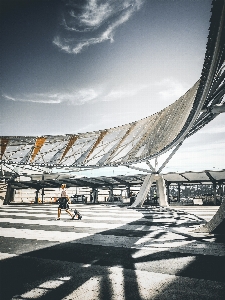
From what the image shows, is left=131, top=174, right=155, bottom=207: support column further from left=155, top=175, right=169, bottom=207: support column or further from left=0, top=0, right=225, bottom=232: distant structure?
left=0, top=0, right=225, bottom=232: distant structure

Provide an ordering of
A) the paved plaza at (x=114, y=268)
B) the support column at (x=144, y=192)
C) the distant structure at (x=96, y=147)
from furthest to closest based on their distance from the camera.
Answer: the support column at (x=144, y=192)
the distant structure at (x=96, y=147)
the paved plaza at (x=114, y=268)

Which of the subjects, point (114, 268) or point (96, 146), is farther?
point (96, 146)

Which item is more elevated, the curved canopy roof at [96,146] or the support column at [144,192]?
the curved canopy roof at [96,146]

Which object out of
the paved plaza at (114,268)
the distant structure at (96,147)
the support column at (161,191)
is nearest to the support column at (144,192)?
the support column at (161,191)

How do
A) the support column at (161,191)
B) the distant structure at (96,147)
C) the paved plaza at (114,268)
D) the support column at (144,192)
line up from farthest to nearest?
the support column at (144,192) → the support column at (161,191) → the distant structure at (96,147) → the paved plaza at (114,268)

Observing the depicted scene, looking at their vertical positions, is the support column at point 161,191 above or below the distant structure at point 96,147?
below

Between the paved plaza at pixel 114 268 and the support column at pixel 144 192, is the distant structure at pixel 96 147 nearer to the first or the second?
the support column at pixel 144 192

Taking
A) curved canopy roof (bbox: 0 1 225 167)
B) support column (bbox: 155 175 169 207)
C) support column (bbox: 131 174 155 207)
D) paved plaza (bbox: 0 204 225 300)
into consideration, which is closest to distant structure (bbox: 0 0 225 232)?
curved canopy roof (bbox: 0 1 225 167)

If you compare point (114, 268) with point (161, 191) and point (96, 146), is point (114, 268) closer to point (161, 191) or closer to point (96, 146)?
point (96, 146)

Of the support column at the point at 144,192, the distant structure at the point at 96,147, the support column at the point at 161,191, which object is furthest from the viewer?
the support column at the point at 144,192

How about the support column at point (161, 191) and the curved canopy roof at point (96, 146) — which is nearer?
the curved canopy roof at point (96, 146)

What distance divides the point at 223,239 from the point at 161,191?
13.4 meters

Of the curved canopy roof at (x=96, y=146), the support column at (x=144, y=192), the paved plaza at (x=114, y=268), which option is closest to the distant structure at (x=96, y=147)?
the curved canopy roof at (x=96, y=146)

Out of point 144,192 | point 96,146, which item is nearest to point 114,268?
point 96,146
